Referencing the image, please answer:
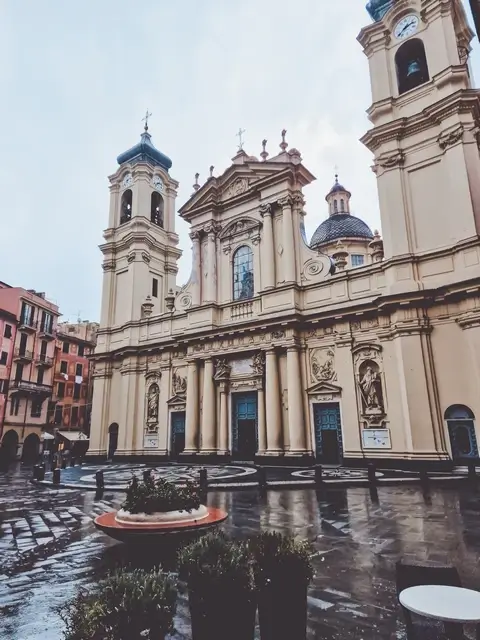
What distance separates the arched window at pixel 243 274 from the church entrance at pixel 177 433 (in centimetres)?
754

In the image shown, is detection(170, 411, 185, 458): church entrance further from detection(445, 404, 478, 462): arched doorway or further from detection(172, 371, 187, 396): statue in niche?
detection(445, 404, 478, 462): arched doorway

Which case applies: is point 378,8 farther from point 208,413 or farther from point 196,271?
point 208,413

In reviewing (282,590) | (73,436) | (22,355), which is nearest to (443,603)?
(282,590)

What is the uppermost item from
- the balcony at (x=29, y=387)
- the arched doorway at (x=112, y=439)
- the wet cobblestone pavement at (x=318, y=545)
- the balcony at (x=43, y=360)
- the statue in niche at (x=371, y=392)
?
the balcony at (x=43, y=360)

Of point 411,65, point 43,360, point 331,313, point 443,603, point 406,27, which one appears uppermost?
point 406,27

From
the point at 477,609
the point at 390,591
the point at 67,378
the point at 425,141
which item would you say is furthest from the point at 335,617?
the point at 67,378

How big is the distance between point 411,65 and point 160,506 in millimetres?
22111

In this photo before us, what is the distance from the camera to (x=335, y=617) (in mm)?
3662

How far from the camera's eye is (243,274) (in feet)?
76.2

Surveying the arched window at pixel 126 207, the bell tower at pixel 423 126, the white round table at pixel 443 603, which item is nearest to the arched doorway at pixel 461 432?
the bell tower at pixel 423 126

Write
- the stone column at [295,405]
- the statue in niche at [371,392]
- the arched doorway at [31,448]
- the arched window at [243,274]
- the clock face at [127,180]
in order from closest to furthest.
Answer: the statue in niche at [371,392] < the stone column at [295,405] < the arched window at [243,274] < the clock face at [127,180] < the arched doorway at [31,448]

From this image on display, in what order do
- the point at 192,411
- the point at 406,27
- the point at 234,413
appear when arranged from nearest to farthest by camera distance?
the point at 406,27 < the point at 234,413 < the point at 192,411

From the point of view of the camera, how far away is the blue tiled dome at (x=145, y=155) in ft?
100

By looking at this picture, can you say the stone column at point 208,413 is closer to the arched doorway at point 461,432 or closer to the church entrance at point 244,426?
the church entrance at point 244,426
